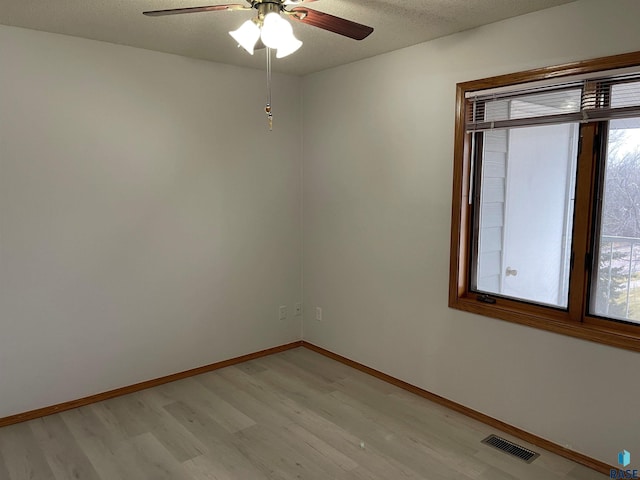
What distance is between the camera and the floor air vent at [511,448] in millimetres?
2623

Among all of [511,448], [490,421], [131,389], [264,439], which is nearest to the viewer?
[511,448]

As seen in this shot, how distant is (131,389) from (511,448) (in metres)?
2.57

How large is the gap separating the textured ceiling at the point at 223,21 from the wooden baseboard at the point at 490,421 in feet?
7.87

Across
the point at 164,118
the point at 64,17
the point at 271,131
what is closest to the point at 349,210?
the point at 271,131

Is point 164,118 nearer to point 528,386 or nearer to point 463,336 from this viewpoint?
point 463,336

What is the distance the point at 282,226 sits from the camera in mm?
4164

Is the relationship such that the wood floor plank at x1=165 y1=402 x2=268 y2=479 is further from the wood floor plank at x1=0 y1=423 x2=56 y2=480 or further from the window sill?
the window sill

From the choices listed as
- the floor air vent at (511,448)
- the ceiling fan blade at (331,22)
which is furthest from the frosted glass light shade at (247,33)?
the floor air vent at (511,448)

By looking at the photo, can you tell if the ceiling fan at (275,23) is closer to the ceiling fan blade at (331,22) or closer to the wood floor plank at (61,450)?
the ceiling fan blade at (331,22)

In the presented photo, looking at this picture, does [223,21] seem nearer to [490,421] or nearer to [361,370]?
[361,370]

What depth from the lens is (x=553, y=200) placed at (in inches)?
107

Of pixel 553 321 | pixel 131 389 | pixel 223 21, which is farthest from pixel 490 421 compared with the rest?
pixel 223 21

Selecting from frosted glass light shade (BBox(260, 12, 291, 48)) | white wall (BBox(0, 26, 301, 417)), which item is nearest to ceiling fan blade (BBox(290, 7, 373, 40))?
frosted glass light shade (BBox(260, 12, 291, 48))

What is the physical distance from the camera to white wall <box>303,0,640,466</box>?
97.3 inches
